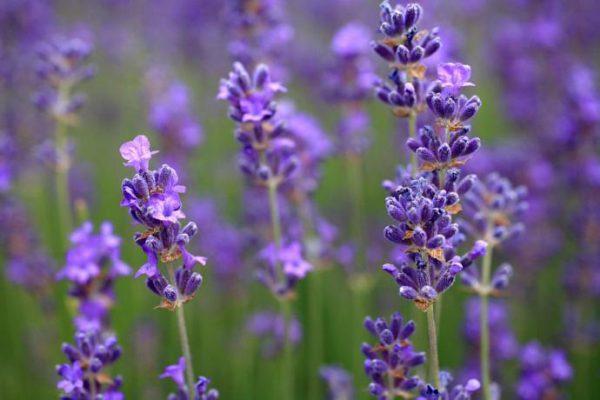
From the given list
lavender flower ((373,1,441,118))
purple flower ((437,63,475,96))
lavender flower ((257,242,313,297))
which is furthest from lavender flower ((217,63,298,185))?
purple flower ((437,63,475,96))

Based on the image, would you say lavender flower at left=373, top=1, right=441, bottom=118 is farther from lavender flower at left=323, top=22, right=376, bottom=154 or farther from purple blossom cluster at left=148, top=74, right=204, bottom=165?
purple blossom cluster at left=148, top=74, right=204, bottom=165

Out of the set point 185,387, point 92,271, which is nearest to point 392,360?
point 185,387

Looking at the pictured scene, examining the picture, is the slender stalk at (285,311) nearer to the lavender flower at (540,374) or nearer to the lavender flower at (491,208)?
the lavender flower at (491,208)

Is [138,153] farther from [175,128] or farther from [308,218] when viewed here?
[175,128]

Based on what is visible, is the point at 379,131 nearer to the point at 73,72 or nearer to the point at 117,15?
the point at 117,15

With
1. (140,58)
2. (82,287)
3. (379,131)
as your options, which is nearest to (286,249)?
(82,287)

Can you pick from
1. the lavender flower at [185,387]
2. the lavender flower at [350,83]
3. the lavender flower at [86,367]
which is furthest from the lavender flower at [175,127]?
the lavender flower at [185,387]
